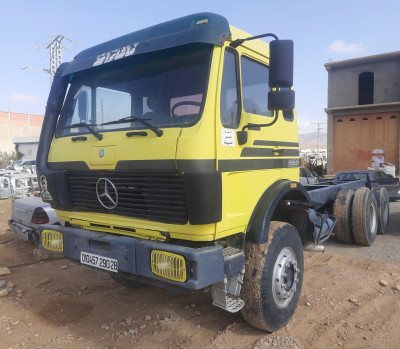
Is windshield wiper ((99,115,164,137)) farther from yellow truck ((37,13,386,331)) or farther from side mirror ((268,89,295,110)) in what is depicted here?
side mirror ((268,89,295,110))

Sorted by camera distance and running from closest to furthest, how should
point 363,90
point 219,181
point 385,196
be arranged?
1. point 219,181
2. point 385,196
3. point 363,90

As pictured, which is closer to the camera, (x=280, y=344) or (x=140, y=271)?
(x=140, y=271)

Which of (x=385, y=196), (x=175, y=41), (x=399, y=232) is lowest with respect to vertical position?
(x=399, y=232)

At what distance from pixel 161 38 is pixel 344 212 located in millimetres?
4239

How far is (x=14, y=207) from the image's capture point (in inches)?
242

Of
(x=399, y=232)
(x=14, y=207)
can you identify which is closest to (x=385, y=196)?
(x=399, y=232)

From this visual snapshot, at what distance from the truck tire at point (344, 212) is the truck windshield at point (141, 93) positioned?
3.93 m

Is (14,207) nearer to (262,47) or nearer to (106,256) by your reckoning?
(106,256)

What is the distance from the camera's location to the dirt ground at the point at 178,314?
302 centimetres

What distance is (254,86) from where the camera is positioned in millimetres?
3156

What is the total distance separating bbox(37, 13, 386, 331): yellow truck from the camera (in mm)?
2570

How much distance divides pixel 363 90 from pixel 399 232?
14.0m

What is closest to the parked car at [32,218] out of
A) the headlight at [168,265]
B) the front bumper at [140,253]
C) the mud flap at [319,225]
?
the front bumper at [140,253]

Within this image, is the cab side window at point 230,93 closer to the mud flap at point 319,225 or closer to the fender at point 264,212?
the fender at point 264,212
